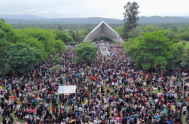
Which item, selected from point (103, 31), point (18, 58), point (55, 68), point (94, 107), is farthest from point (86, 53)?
point (103, 31)

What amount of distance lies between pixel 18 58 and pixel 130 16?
155ft

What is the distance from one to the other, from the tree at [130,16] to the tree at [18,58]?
44395 mm

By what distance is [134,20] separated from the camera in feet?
201

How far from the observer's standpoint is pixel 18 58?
64.0ft

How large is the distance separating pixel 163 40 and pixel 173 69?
154 inches

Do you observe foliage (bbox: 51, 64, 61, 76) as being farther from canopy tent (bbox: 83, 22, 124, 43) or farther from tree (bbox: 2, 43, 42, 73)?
canopy tent (bbox: 83, 22, 124, 43)

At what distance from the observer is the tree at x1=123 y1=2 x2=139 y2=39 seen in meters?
59.6

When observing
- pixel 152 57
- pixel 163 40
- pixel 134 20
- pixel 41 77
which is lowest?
pixel 41 77

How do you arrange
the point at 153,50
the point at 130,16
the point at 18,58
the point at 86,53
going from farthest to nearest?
the point at 130,16, the point at 86,53, the point at 153,50, the point at 18,58

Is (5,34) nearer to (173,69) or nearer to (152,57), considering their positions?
(152,57)

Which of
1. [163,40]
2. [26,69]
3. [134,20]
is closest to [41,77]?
[26,69]

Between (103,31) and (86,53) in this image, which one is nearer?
(86,53)

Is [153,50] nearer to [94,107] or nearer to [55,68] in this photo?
[55,68]

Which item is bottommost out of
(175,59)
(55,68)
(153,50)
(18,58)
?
(55,68)
